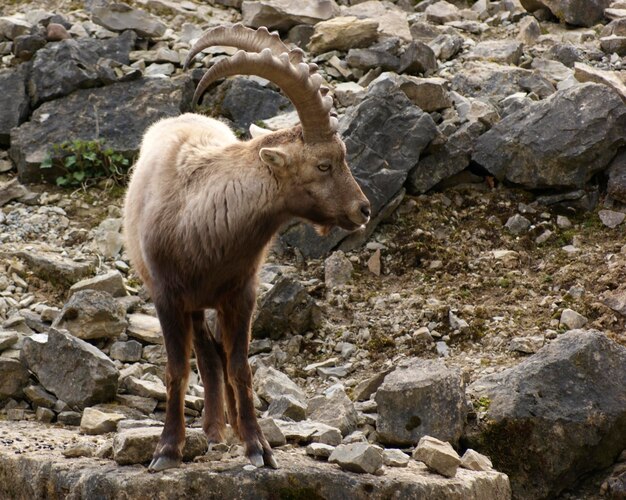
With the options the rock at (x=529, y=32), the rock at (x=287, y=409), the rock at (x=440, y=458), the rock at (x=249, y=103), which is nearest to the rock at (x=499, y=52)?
the rock at (x=529, y=32)

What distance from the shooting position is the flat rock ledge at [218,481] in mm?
6512

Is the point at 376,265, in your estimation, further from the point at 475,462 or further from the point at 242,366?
the point at 242,366

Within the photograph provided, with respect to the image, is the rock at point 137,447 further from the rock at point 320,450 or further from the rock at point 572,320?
the rock at point 572,320

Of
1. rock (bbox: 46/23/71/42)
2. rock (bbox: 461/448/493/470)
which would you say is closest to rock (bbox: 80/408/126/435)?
rock (bbox: 461/448/493/470)

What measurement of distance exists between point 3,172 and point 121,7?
3.61 metres

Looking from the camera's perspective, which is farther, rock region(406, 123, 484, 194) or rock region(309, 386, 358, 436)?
rock region(406, 123, 484, 194)

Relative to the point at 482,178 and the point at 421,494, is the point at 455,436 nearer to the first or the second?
the point at 421,494

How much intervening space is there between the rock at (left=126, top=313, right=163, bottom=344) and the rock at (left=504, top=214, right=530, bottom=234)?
169 inches

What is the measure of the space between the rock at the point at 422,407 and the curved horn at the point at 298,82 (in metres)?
2.42

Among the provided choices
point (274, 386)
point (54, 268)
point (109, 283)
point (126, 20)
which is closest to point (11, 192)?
point (54, 268)

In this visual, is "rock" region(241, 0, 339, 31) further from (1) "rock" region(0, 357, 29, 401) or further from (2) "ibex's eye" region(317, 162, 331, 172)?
(2) "ibex's eye" region(317, 162, 331, 172)

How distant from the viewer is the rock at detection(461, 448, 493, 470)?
7734 mm

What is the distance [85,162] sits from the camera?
13.0m

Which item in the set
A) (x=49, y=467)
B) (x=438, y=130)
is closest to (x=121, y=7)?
(x=438, y=130)
